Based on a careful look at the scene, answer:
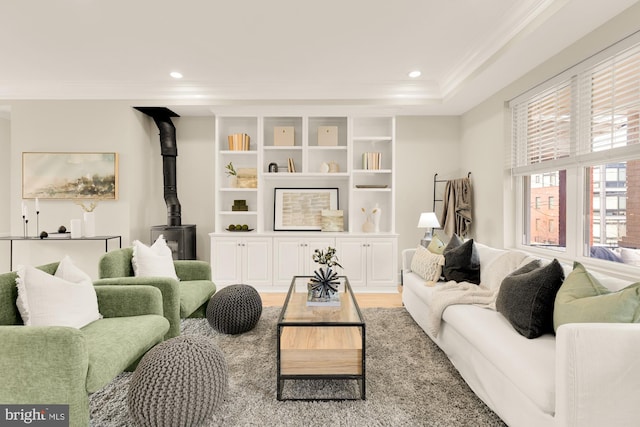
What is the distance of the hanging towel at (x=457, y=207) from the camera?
4.51 m

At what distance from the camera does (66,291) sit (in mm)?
1958

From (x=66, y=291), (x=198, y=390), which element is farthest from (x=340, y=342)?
(x=66, y=291)

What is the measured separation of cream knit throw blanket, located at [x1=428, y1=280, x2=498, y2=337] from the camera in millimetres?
2488

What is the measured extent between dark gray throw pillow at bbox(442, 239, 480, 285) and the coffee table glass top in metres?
0.97

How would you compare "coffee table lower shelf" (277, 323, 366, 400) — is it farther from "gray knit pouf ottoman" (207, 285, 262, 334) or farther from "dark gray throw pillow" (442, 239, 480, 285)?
"dark gray throw pillow" (442, 239, 480, 285)

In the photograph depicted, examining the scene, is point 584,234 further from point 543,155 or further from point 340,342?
point 340,342

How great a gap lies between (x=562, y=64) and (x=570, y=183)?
3.38ft

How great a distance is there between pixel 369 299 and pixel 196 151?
3.21 meters

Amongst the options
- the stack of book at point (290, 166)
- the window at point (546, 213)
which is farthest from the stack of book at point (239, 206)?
the window at point (546, 213)

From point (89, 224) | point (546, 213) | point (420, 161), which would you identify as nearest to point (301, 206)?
point (420, 161)

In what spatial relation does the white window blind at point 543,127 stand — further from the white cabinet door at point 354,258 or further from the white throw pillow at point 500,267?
the white cabinet door at point 354,258

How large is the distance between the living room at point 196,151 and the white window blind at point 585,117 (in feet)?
0.83

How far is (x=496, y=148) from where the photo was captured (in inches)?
157

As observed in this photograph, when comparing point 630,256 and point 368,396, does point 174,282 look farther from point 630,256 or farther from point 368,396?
point 630,256
